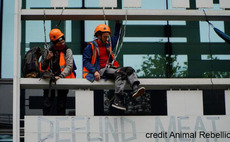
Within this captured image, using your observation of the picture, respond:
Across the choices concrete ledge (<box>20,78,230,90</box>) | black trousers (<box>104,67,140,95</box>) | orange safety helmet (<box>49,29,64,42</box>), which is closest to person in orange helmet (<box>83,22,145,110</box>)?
black trousers (<box>104,67,140,95</box>)

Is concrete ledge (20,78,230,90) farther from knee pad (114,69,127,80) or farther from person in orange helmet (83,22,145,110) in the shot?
knee pad (114,69,127,80)

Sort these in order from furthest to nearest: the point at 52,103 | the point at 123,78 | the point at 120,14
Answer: the point at 120,14 < the point at 52,103 < the point at 123,78

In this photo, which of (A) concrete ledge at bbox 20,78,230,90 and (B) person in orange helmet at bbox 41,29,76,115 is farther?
(B) person in orange helmet at bbox 41,29,76,115

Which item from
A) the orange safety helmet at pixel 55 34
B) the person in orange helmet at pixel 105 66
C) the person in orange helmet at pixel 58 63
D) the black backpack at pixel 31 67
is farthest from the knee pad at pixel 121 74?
the black backpack at pixel 31 67

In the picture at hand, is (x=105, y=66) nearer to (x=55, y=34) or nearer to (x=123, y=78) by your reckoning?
(x=123, y=78)

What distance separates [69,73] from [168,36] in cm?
430

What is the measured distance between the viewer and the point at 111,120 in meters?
8.84

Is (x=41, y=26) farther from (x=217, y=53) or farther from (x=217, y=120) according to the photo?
(x=217, y=120)

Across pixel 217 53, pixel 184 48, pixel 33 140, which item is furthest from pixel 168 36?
pixel 33 140

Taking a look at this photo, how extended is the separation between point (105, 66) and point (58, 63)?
0.93 meters

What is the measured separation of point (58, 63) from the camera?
9352mm

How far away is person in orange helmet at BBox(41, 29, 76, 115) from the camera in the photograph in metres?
9.12

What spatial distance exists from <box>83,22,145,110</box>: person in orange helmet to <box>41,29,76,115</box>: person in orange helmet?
0.33 meters

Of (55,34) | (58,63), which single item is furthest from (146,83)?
(55,34)
